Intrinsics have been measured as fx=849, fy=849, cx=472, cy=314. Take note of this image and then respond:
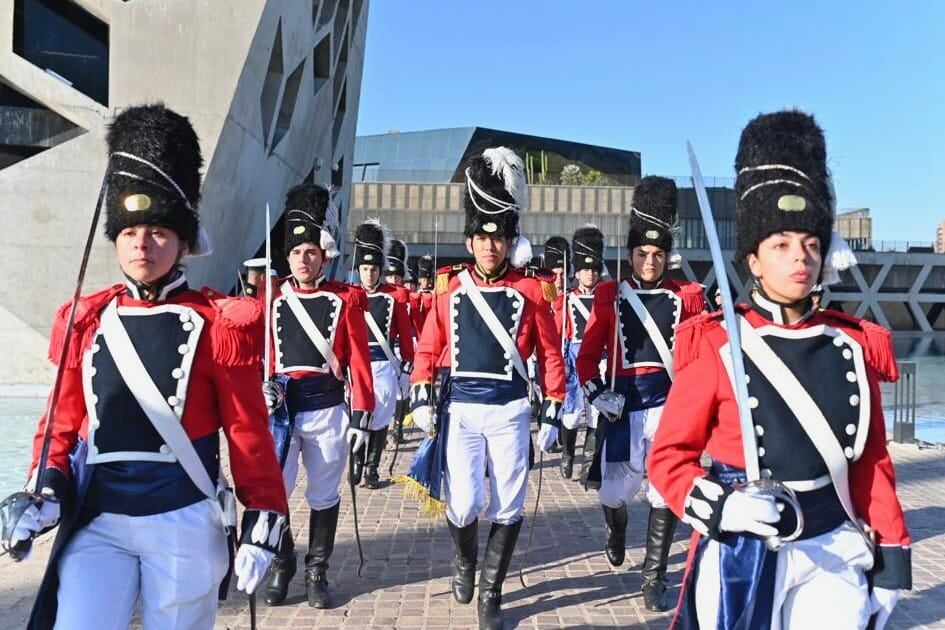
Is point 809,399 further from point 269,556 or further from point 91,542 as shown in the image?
point 91,542

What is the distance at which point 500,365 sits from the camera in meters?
5.19

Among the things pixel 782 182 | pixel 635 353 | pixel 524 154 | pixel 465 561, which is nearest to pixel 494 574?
pixel 465 561

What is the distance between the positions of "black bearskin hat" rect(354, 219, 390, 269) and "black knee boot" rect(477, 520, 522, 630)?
15.4ft

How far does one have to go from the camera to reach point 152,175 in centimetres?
304

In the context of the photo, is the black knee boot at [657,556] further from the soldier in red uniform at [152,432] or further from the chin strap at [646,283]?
the soldier in red uniform at [152,432]

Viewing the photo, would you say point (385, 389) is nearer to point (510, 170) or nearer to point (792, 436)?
point (510, 170)

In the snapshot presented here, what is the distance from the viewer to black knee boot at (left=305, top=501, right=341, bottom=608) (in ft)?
16.8

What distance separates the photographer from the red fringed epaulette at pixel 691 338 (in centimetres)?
292

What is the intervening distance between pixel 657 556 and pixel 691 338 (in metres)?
2.74

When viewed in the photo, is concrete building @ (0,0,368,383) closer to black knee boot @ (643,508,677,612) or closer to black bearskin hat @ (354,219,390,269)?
black bearskin hat @ (354,219,390,269)

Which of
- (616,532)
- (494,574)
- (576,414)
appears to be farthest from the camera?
(576,414)

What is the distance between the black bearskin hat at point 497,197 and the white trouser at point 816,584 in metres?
2.99

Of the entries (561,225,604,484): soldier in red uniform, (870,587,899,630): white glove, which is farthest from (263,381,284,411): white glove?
(561,225,604,484): soldier in red uniform

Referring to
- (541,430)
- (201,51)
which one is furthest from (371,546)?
(201,51)
